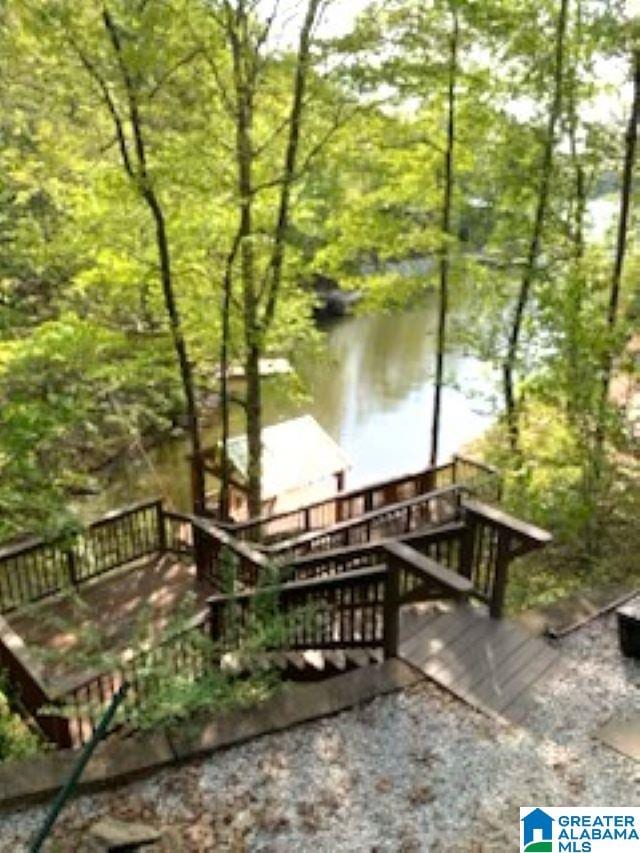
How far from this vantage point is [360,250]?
1114 centimetres

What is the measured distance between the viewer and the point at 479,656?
5.31 meters

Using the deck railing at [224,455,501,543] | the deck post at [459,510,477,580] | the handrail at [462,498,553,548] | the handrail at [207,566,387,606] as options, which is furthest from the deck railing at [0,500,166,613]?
the handrail at [462,498,553,548]

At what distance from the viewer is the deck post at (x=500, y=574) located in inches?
219

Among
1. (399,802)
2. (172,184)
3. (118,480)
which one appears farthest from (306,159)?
(118,480)

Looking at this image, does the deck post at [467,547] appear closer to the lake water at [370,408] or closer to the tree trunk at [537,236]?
→ the tree trunk at [537,236]

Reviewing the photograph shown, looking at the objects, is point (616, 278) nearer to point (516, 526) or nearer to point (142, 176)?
point (516, 526)

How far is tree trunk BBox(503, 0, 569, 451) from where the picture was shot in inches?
368

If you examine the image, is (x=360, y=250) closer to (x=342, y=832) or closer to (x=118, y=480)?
(x=118, y=480)

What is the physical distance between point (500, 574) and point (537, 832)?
6.57ft

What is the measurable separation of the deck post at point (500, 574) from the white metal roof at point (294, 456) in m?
6.57

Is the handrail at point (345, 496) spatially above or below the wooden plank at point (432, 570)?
below

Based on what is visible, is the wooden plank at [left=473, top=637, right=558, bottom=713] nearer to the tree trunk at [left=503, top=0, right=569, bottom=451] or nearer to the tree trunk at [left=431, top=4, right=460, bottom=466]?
the tree trunk at [left=503, top=0, right=569, bottom=451]

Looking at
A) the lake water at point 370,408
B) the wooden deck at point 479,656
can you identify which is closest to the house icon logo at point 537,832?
the wooden deck at point 479,656

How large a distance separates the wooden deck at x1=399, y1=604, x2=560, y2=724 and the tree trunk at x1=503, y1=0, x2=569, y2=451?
3.90m
